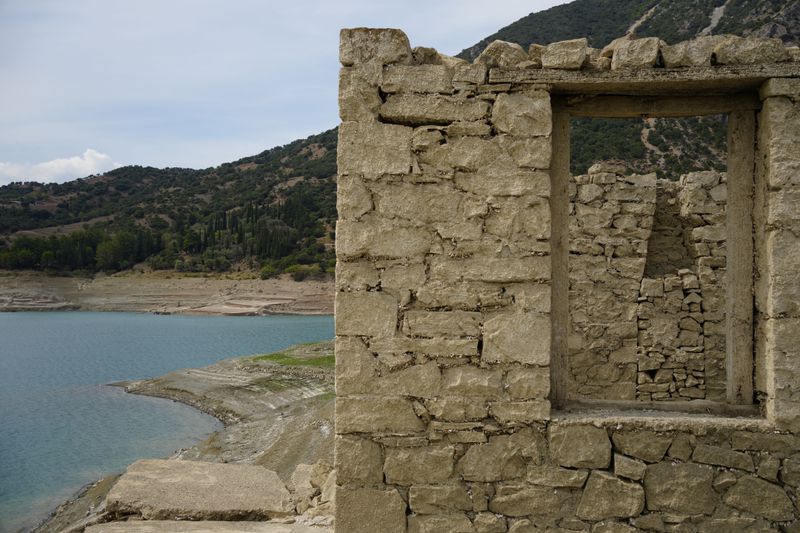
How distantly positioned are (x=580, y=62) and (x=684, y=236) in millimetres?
4827

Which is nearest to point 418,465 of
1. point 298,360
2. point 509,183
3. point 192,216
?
point 509,183

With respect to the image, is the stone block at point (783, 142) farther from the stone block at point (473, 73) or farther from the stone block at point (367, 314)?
the stone block at point (367, 314)

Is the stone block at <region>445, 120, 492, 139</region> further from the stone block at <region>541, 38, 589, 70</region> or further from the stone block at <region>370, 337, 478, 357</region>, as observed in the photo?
the stone block at <region>370, 337, 478, 357</region>

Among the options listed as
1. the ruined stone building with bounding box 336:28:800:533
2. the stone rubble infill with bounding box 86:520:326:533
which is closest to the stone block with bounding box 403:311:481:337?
the ruined stone building with bounding box 336:28:800:533

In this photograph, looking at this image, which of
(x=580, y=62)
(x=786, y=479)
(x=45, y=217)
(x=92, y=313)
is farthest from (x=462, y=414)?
(x=45, y=217)

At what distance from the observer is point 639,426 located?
3.38 metres

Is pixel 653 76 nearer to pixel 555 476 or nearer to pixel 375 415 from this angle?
pixel 555 476

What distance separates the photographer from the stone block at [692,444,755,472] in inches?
132

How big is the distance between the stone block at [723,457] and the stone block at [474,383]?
111 centimetres

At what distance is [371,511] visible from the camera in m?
3.42

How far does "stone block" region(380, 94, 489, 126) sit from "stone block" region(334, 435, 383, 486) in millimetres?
1786

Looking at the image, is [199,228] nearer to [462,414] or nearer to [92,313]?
[92,313]

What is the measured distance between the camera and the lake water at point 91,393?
11.1 metres

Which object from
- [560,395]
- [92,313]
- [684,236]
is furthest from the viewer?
[92,313]
